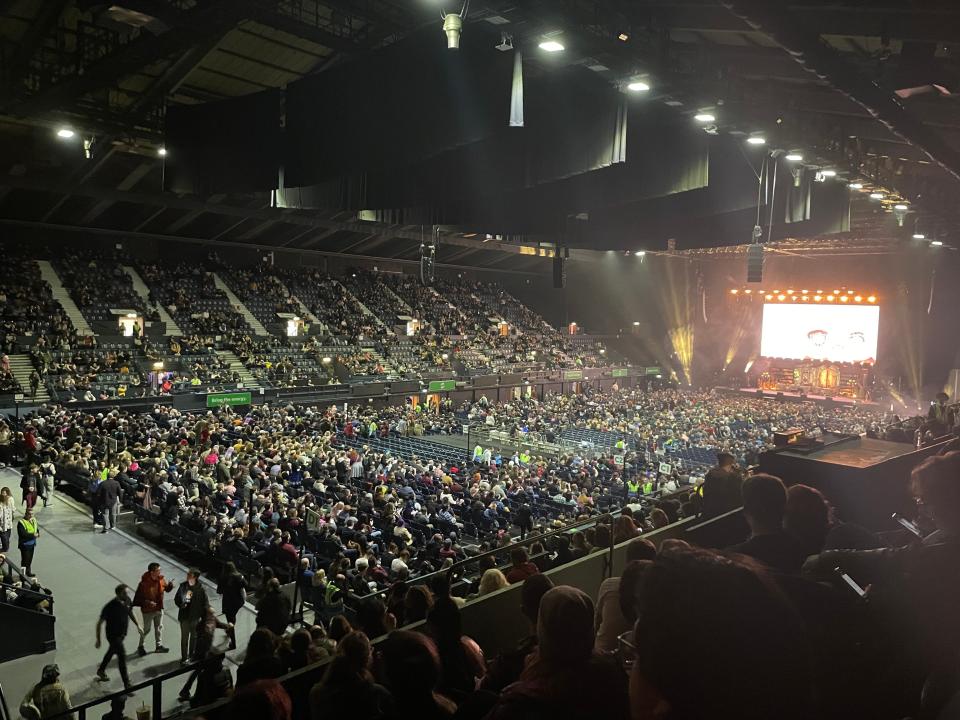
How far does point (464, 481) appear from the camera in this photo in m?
15.8

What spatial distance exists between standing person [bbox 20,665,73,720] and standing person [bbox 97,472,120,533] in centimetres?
631

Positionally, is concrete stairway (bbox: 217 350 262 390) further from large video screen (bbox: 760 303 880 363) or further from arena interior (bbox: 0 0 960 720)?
large video screen (bbox: 760 303 880 363)

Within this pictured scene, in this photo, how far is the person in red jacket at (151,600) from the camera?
24.2ft

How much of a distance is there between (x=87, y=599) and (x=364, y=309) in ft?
98.2

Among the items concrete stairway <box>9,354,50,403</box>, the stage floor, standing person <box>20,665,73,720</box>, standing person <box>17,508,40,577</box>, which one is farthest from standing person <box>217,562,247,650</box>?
the stage floor

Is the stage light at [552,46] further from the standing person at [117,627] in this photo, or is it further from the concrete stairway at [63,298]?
the concrete stairway at [63,298]

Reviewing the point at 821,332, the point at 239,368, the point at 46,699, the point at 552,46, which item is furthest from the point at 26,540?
the point at 821,332

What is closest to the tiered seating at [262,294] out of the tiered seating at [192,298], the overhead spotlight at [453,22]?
the tiered seating at [192,298]

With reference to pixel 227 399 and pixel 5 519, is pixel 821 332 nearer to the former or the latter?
pixel 227 399

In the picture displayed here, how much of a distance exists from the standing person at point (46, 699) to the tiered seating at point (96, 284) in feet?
82.8

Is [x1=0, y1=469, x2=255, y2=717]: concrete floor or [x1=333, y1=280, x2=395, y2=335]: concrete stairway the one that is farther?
[x1=333, y1=280, x2=395, y2=335]: concrete stairway

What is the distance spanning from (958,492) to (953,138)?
37.8 ft

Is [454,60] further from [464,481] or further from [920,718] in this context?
[464,481]

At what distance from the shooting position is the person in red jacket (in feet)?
24.2
